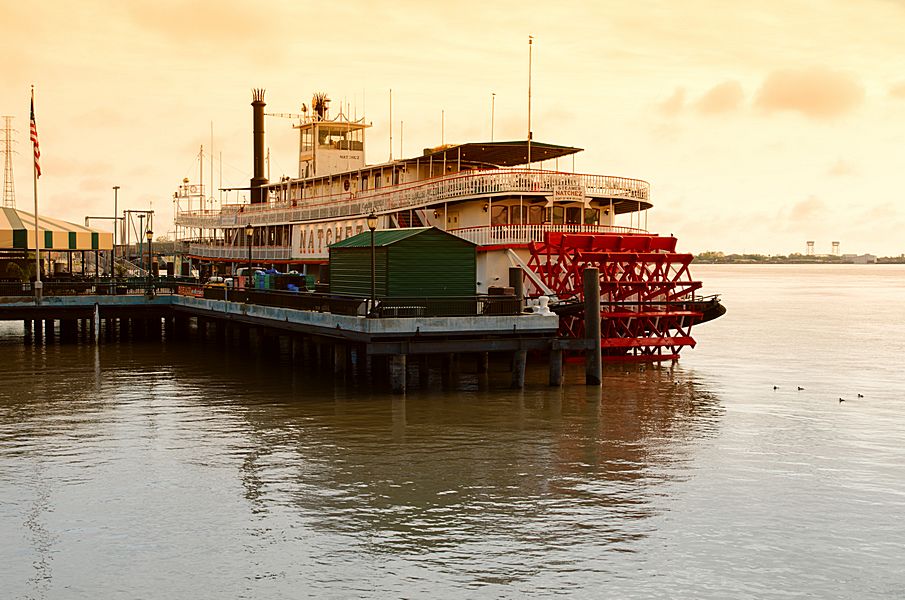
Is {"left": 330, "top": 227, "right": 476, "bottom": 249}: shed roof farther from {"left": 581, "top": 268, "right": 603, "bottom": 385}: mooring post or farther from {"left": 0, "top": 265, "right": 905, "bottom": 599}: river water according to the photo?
{"left": 0, "top": 265, "right": 905, "bottom": 599}: river water

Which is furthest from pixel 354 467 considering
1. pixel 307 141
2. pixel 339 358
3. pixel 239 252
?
pixel 307 141

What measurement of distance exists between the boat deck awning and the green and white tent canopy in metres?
19.7

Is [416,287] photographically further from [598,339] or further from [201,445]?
[201,445]

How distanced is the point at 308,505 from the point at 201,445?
6.16m

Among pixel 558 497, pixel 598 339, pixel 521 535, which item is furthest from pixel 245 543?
pixel 598 339

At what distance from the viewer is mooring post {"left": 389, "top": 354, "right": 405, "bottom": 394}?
29.0 meters

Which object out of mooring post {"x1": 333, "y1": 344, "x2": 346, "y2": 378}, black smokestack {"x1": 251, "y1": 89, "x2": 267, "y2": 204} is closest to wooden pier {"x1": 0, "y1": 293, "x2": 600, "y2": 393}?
mooring post {"x1": 333, "y1": 344, "x2": 346, "y2": 378}

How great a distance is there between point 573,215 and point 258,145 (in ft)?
130

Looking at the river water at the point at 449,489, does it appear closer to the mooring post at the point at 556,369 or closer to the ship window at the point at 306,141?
the mooring post at the point at 556,369

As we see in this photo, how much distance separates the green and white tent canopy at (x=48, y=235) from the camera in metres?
52.1

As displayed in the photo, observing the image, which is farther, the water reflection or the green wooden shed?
the green wooden shed

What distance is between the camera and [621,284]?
36688 mm

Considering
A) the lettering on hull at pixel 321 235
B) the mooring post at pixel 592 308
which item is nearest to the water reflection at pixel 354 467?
the mooring post at pixel 592 308

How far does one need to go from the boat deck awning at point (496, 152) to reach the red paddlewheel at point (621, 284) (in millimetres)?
6502
